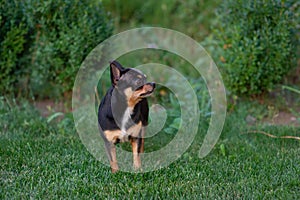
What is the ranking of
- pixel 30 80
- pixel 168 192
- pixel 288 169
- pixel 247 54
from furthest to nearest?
pixel 30 80, pixel 247 54, pixel 288 169, pixel 168 192

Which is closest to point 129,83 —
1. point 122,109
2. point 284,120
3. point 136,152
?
point 122,109

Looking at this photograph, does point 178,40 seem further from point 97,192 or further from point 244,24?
point 97,192

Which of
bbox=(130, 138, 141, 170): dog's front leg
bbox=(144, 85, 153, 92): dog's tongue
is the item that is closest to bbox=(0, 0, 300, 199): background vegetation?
bbox=(130, 138, 141, 170): dog's front leg

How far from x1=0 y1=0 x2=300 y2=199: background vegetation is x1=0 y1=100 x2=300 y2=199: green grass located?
0.04 ft

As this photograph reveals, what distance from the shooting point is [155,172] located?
4.41 meters

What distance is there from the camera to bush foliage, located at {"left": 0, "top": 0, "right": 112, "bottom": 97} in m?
Result: 6.21

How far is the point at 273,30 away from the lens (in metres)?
6.15

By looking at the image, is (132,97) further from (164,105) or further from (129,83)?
(164,105)

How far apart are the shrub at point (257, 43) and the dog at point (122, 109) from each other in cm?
222

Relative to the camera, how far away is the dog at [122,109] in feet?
14.1

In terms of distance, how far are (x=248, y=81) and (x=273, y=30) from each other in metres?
0.76

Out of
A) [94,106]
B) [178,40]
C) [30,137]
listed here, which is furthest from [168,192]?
[178,40]

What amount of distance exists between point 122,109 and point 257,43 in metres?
2.59

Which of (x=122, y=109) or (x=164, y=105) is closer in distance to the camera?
(x=122, y=109)
